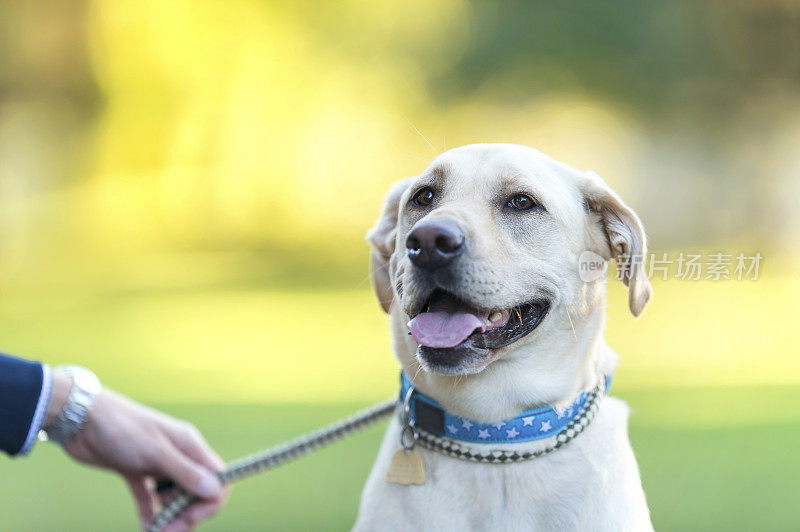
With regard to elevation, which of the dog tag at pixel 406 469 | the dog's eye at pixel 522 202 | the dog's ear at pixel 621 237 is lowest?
the dog tag at pixel 406 469

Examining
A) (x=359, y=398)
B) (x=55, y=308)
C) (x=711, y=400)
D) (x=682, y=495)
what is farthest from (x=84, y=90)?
(x=682, y=495)

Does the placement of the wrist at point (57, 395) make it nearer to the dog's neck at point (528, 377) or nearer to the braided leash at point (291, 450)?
the braided leash at point (291, 450)

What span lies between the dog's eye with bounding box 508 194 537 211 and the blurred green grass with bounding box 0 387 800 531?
2952 millimetres

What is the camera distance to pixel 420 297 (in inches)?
→ 85.1

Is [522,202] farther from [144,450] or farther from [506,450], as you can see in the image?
[144,450]

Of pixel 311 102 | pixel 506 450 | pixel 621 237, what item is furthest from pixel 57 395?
pixel 311 102

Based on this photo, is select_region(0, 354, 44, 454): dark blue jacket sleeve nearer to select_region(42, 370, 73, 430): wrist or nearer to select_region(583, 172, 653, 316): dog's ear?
select_region(42, 370, 73, 430): wrist

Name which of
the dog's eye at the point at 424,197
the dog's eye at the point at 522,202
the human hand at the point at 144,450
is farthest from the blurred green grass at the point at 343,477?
the dog's eye at the point at 522,202

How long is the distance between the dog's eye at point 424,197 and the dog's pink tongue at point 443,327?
38cm

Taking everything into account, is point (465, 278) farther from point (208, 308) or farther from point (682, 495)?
point (208, 308)

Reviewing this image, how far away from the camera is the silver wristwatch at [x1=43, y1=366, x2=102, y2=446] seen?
7.61ft

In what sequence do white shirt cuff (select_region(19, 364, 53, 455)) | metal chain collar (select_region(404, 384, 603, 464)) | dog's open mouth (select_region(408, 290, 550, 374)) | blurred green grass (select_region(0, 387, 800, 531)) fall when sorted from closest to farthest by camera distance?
dog's open mouth (select_region(408, 290, 550, 374)) < metal chain collar (select_region(404, 384, 603, 464)) < white shirt cuff (select_region(19, 364, 53, 455)) < blurred green grass (select_region(0, 387, 800, 531))

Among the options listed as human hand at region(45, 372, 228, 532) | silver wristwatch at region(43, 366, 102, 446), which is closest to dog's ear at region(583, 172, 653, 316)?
human hand at region(45, 372, 228, 532)

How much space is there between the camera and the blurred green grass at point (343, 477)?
495cm
